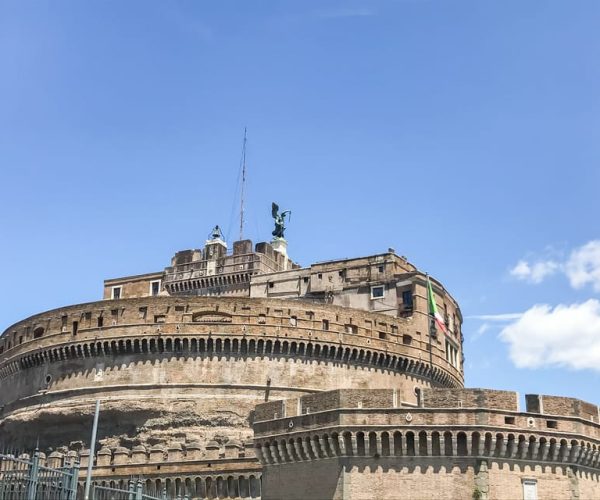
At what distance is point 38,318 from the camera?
179ft

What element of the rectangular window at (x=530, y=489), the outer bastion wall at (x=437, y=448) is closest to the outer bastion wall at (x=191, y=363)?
the outer bastion wall at (x=437, y=448)

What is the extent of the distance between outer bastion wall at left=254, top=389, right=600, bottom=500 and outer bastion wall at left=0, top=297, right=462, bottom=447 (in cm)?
2054

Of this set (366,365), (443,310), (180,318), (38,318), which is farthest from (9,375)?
(443,310)

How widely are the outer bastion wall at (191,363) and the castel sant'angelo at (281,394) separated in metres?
0.08

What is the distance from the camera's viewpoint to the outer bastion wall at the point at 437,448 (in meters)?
26.3

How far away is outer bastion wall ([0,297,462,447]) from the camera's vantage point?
48.4 m

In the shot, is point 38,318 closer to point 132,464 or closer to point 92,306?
point 92,306

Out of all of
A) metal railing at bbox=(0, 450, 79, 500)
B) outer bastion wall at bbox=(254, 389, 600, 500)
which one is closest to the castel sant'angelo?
outer bastion wall at bbox=(254, 389, 600, 500)

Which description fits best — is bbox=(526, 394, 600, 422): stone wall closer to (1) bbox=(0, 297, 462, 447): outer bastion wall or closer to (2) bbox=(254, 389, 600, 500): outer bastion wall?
(2) bbox=(254, 389, 600, 500): outer bastion wall

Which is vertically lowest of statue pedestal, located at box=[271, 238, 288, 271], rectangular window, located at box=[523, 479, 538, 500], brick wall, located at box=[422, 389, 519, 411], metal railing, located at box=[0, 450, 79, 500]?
metal railing, located at box=[0, 450, 79, 500]

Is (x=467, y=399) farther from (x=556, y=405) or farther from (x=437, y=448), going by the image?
(x=556, y=405)

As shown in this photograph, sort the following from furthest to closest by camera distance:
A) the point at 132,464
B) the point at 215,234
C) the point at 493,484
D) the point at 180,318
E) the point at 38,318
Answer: the point at 215,234, the point at 38,318, the point at 180,318, the point at 132,464, the point at 493,484

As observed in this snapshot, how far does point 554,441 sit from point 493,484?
102 inches

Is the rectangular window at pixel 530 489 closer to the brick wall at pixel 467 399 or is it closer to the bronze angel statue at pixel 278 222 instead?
the brick wall at pixel 467 399
